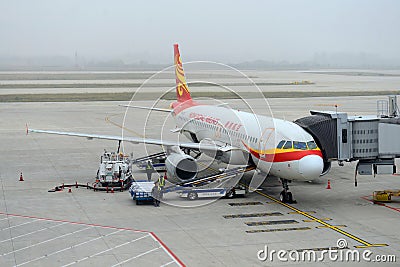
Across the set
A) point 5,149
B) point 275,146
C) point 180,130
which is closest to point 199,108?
point 180,130

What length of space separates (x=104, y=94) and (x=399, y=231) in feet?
319

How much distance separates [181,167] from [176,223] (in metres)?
7.46

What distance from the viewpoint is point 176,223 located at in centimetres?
2797

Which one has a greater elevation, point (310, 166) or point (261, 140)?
point (261, 140)

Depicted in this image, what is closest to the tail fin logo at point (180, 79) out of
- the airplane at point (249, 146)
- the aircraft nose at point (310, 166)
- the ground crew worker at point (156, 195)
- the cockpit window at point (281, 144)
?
the airplane at point (249, 146)

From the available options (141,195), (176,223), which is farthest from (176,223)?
(141,195)

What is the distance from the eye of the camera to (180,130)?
46.6m

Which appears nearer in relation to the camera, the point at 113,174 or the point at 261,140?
the point at 261,140

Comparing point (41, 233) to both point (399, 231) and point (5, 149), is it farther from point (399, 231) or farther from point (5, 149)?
point (5, 149)

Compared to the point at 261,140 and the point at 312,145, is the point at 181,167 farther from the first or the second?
the point at 312,145
